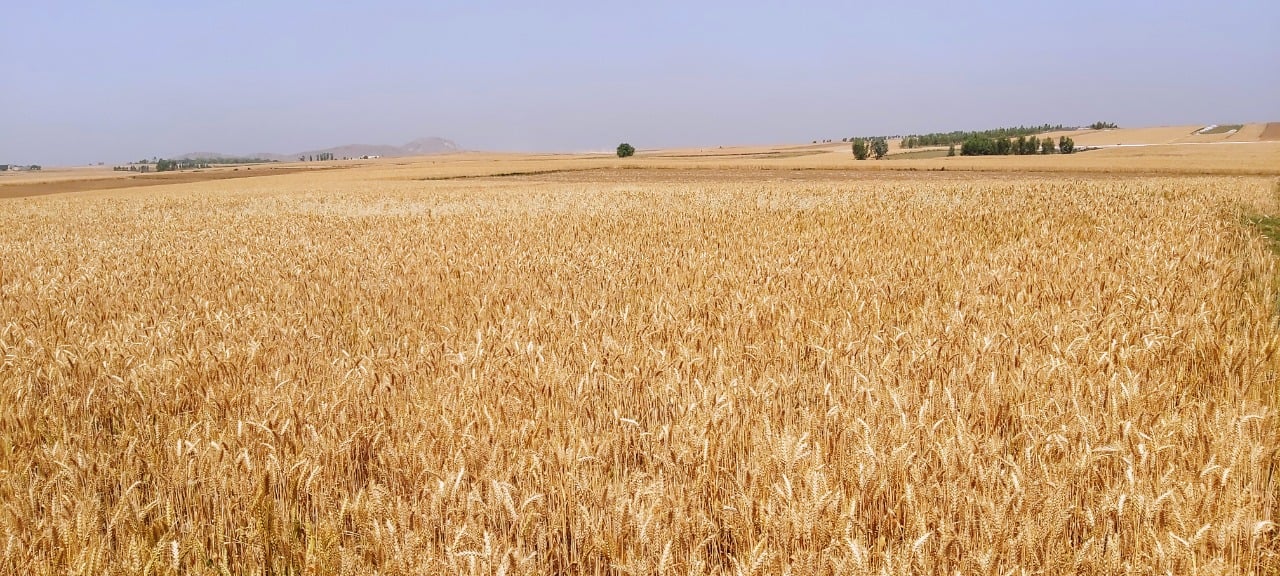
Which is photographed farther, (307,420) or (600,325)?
(600,325)

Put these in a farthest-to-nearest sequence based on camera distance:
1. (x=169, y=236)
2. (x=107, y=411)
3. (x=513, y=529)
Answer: (x=169, y=236)
(x=107, y=411)
(x=513, y=529)

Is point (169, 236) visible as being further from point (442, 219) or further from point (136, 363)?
point (136, 363)

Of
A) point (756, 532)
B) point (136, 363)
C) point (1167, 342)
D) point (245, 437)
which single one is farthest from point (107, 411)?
point (1167, 342)

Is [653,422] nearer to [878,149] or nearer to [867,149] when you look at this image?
[867,149]

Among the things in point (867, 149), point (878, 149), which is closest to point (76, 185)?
point (867, 149)

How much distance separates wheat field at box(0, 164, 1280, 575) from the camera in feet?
6.91

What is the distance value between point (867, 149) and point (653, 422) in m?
116

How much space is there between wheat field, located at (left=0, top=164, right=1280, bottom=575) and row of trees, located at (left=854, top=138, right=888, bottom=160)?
4157 inches

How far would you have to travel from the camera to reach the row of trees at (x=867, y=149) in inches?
4262

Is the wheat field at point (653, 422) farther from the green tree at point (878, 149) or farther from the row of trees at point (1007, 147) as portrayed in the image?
the green tree at point (878, 149)

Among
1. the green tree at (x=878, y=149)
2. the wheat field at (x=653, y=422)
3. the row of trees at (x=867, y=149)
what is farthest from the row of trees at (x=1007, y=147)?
the wheat field at (x=653, y=422)

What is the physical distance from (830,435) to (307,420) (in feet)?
6.61

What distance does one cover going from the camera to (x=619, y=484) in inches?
98.5

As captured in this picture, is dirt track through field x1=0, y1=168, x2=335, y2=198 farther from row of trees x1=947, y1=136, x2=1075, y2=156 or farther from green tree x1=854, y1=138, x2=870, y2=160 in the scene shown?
row of trees x1=947, y1=136, x2=1075, y2=156
